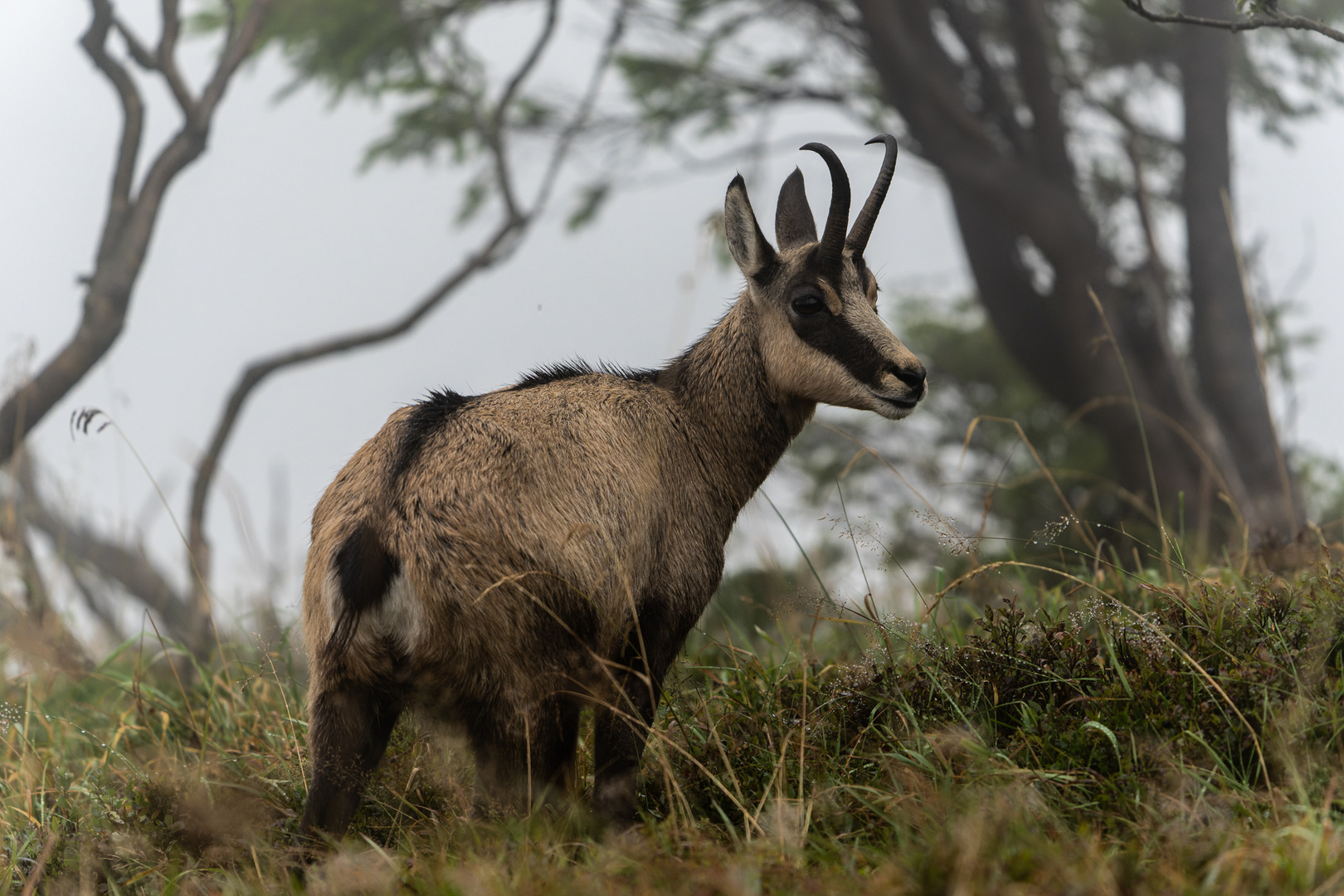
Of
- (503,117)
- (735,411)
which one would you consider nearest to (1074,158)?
(503,117)

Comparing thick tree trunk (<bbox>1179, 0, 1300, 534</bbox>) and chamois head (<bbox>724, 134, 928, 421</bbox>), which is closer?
chamois head (<bbox>724, 134, 928, 421</bbox>)

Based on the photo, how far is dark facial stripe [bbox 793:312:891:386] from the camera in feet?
13.5

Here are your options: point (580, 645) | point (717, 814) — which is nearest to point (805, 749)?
point (717, 814)

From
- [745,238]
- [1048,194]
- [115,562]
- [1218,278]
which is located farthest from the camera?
[1218,278]

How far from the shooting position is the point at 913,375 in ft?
13.4

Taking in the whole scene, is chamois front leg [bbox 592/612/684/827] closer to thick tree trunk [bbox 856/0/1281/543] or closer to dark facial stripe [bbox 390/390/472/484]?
dark facial stripe [bbox 390/390/472/484]

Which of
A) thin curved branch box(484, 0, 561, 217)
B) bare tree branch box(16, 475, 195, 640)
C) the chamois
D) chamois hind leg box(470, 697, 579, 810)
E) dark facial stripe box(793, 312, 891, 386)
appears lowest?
bare tree branch box(16, 475, 195, 640)

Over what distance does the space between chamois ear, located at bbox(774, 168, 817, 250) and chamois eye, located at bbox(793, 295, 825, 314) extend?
53 centimetres

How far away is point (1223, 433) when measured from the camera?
1217cm

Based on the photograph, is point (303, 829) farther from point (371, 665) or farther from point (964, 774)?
point (964, 774)

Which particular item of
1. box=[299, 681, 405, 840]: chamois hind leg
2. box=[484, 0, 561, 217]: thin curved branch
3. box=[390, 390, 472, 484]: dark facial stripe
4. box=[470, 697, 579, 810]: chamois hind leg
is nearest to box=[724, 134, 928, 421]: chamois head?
box=[390, 390, 472, 484]: dark facial stripe

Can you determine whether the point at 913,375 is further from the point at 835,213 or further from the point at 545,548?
the point at 545,548

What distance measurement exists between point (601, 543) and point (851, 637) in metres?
2.04

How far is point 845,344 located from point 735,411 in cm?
52
